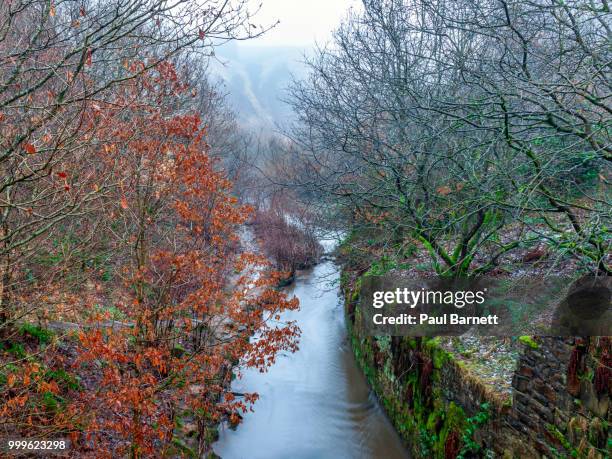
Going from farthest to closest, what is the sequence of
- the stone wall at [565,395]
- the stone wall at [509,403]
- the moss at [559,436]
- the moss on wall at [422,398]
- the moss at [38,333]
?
the moss at [38,333], the moss on wall at [422,398], the moss at [559,436], the stone wall at [509,403], the stone wall at [565,395]

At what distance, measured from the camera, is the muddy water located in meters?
8.80

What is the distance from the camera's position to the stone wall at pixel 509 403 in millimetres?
4527

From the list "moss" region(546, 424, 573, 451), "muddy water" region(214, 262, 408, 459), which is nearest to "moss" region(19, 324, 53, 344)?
"muddy water" region(214, 262, 408, 459)

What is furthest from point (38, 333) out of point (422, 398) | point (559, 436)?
point (559, 436)

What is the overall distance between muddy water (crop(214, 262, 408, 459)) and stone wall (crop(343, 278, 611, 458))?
2.09 ft

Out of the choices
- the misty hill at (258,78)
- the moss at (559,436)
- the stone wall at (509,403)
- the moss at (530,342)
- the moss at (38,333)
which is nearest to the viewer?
the stone wall at (509,403)

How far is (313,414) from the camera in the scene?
10102 millimetres

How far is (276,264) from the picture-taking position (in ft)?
64.9

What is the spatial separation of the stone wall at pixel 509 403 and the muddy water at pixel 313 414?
64 cm

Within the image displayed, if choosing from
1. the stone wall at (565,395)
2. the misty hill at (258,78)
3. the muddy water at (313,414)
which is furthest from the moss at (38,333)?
the misty hill at (258,78)

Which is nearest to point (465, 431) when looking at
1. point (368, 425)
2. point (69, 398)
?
point (368, 425)

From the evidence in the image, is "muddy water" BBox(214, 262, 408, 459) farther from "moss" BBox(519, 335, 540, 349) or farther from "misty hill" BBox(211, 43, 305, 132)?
"misty hill" BBox(211, 43, 305, 132)

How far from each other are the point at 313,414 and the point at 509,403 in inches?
208

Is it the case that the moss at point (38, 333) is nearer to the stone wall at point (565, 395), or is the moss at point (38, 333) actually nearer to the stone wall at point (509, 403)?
the stone wall at point (509, 403)
